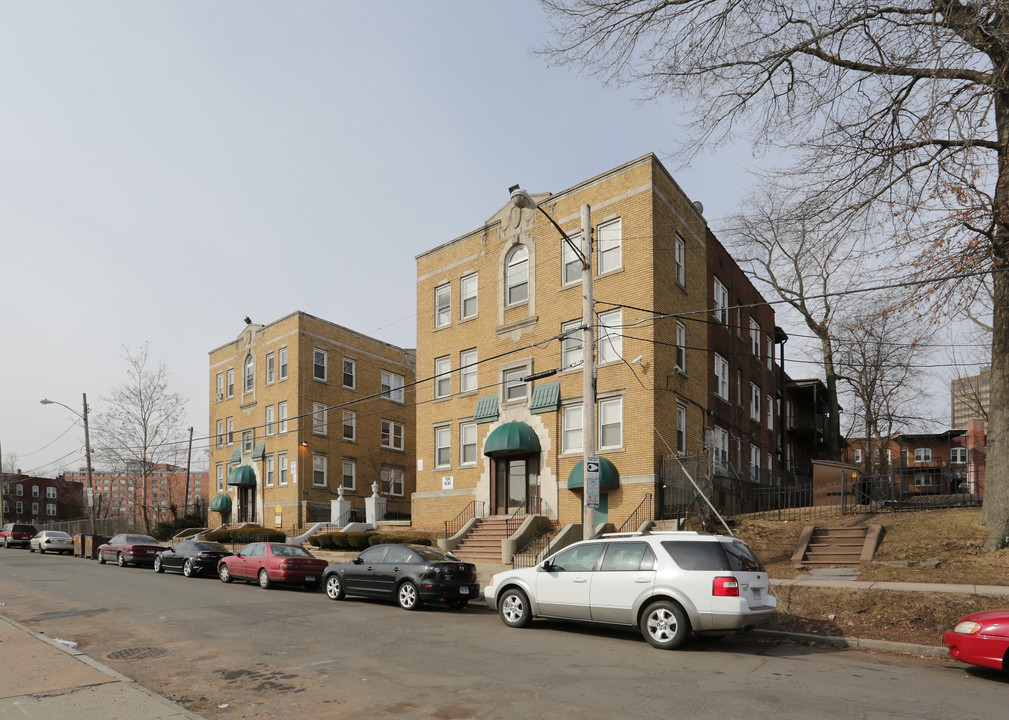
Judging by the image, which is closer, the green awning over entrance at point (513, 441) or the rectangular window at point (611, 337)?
the rectangular window at point (611, 337)

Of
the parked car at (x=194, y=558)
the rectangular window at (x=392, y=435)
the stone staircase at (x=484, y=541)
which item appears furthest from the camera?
the rectangular window at (x=392, y=435)

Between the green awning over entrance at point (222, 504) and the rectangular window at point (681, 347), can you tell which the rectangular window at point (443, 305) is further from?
the green awning over entrance at point (222, 504)

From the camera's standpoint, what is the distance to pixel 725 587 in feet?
35.1

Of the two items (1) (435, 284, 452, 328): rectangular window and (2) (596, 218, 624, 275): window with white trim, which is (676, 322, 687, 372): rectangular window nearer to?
(2) (596, 218, 624, 275): window with white trim

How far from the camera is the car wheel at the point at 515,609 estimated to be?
12953mm

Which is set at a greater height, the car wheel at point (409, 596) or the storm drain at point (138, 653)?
the storm drain at point (138, 653)

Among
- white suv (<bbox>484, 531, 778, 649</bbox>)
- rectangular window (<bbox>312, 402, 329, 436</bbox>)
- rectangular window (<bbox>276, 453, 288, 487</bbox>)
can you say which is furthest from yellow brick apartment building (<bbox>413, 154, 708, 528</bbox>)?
rectangular window (<bbox>276, 453, 288, 487</bbox>)

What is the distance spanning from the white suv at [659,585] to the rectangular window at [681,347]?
14.4 m

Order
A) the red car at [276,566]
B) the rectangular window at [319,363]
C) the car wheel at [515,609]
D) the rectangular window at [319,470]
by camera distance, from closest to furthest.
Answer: the car wheel at [515,609]
the red car at [276,566]
the rectangular window at [319,470]
the rectangular window at [319,363]

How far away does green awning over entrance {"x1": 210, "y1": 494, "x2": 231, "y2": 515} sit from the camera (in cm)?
4444

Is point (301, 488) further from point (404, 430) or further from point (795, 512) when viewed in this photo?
point (795, 512)

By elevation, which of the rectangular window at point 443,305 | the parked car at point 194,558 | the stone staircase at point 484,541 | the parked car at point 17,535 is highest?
the rectangular window at point 443,305

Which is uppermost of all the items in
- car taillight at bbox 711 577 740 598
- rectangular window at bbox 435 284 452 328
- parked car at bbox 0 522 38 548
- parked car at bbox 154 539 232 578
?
rectangular window at bbox 435 284 452 328

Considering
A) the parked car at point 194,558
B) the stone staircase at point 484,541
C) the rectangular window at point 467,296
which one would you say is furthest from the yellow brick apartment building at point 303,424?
the stone staircase at point 484,541
